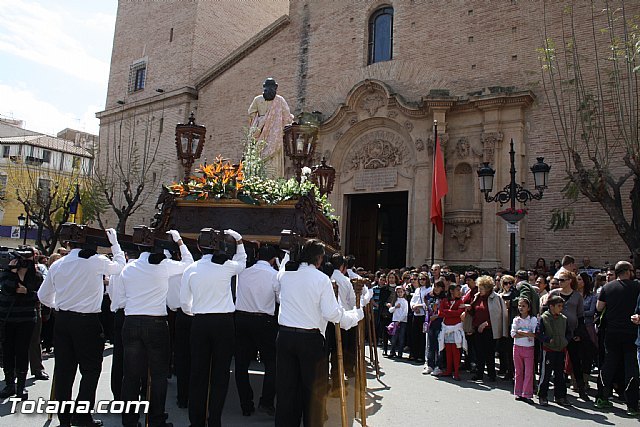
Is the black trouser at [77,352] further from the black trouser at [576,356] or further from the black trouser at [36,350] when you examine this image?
the black trouser at [576,356]

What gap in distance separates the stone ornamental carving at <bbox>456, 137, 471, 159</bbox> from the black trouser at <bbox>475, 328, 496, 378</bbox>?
30.1ft

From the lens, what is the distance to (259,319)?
6609mm

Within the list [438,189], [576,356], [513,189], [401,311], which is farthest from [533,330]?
[438,189]

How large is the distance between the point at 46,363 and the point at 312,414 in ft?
21.8

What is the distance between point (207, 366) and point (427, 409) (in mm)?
3138

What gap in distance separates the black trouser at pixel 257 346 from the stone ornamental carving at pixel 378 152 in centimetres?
1325

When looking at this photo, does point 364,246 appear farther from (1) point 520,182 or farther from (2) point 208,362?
(2) point 208,362

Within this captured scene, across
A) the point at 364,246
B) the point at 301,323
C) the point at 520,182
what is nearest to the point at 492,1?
the point at 520,182

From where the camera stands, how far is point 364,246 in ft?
68.8

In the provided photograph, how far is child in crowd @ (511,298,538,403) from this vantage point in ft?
26.0

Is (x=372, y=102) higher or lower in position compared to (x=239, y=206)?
higher

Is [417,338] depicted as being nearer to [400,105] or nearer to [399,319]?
[399,319]

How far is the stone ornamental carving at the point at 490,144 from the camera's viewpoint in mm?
16969

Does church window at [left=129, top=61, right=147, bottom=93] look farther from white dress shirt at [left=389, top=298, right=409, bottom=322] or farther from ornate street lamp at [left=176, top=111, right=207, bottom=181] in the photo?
white dress shirt at [left=389, top=298, right=409, bottom=322]
